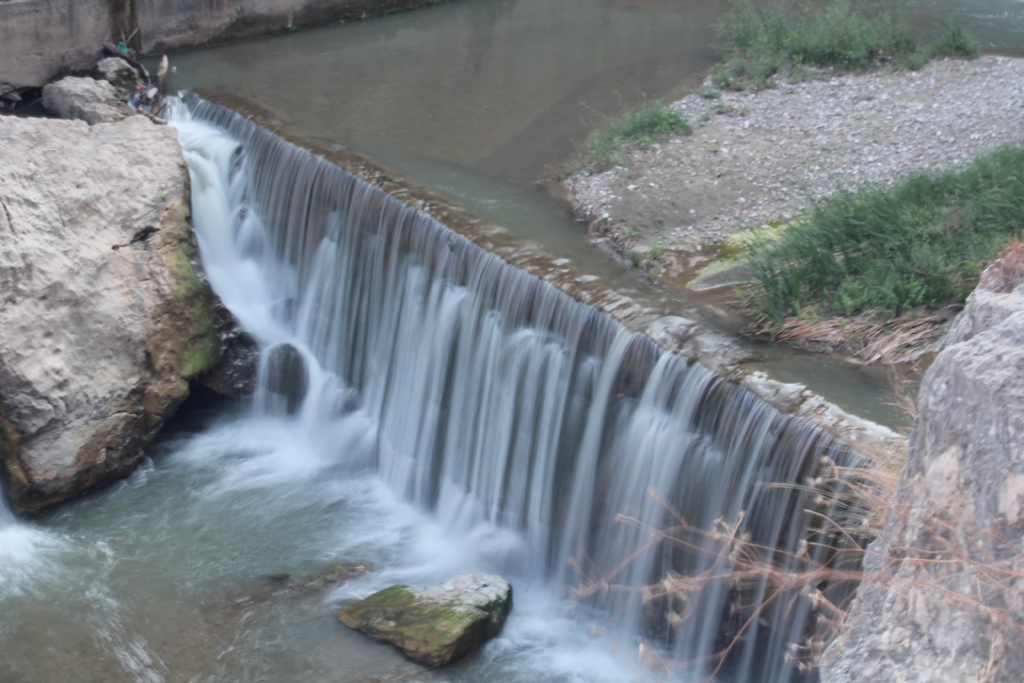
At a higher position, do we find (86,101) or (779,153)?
(779,153)

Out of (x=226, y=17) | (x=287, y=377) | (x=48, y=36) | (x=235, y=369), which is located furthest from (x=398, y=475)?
(x=226, y=17)

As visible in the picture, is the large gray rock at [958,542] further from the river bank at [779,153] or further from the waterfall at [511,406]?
the river bank at [779,153]

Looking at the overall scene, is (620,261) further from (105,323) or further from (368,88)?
(368,88)

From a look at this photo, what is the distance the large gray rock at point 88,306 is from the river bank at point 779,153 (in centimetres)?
349

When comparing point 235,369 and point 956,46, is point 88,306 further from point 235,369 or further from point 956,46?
point 956,46

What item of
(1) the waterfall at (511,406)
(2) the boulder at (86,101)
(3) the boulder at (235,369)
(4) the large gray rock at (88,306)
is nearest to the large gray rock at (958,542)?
(1) the waterfall at (511,406)

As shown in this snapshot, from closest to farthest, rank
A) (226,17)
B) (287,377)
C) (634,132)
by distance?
(287,377) < (634,132) < (226,17)

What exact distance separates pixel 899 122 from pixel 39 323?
7.58 meters

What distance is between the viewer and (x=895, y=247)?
6312 mm

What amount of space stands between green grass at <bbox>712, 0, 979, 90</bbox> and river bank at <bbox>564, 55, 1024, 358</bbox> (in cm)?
30

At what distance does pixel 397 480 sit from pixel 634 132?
4263 millimetres

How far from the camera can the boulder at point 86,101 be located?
32.0ft

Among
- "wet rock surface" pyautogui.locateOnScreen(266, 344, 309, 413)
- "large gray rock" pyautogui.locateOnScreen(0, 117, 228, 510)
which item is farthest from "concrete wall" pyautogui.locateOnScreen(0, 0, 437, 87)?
"wet rock surface" pyautogui.locateOnScreen(266, 344, 309, 413)

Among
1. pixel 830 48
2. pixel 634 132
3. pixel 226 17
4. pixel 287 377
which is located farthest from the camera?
pixel 226 17
